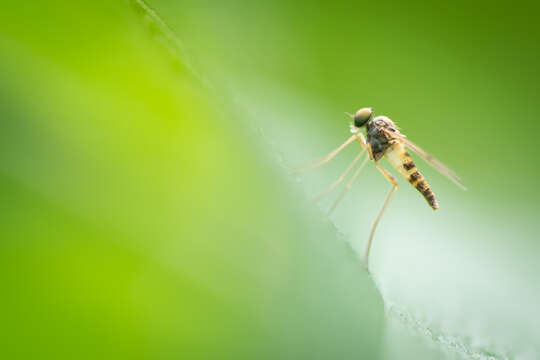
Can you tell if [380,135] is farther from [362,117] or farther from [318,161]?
[318,161]

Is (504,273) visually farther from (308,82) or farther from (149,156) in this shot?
(149,156)

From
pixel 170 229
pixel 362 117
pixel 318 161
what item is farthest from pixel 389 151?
pixel 170 229

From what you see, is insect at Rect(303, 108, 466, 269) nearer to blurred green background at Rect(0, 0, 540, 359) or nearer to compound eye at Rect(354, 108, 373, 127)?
compound eye at Rect(354, 108, 373, 127)

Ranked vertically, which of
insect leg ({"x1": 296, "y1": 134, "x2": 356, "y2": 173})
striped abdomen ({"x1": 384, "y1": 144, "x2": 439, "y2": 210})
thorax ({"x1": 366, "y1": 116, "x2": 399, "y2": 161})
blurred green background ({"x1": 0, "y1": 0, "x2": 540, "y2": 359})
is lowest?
blurred green background ({"x1": 0, "y1": 0, "x2": 540, "y2": 359})

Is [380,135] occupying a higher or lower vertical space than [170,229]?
higher

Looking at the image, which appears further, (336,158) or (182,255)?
(336,158)

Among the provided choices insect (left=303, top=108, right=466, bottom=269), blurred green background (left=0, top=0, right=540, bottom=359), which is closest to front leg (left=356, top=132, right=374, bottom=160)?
insect (left=303, top=108, right=466, bottom=269)

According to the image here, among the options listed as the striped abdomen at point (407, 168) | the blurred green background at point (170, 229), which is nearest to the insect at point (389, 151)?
the striped abdomen at point (407, 168)

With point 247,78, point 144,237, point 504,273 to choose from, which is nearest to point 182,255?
point 144,237
